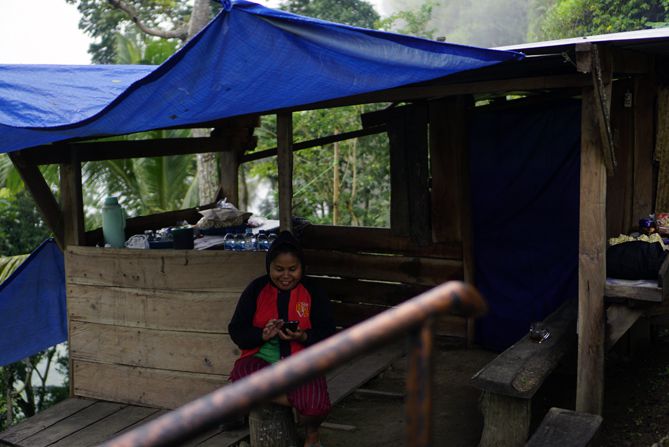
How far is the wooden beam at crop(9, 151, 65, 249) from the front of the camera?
528cm

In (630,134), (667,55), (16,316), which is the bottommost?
(16,316)

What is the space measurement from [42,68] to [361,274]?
3447mm

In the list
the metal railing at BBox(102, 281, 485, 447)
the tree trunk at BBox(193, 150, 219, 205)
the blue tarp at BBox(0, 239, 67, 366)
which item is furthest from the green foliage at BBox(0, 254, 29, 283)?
the metal railing at BBox(102, 281, 485, 447)

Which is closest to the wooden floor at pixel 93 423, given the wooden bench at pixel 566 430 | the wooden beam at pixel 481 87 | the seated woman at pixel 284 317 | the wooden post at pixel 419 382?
the seated woman at pixel 284 317

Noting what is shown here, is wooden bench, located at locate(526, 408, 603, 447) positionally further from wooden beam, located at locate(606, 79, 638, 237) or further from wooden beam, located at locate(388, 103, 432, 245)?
wooden beam, located at locate(388, 103, 432, 245)

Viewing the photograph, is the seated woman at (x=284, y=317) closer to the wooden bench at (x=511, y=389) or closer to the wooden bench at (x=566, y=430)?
the wooden bench at (x=511, y=389)

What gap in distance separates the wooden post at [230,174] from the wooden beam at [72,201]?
2.29 meters

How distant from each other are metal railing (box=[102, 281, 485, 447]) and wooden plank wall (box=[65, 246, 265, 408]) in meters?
3.69

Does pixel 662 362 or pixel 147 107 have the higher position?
pixel 147 107

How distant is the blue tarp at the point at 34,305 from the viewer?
20.8ft

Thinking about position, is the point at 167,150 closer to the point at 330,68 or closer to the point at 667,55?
the point at 330,68

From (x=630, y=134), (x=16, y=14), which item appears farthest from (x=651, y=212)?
(x=16, y=14)

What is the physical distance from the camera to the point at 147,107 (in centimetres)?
394

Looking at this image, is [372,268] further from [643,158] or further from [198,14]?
[198,14]
